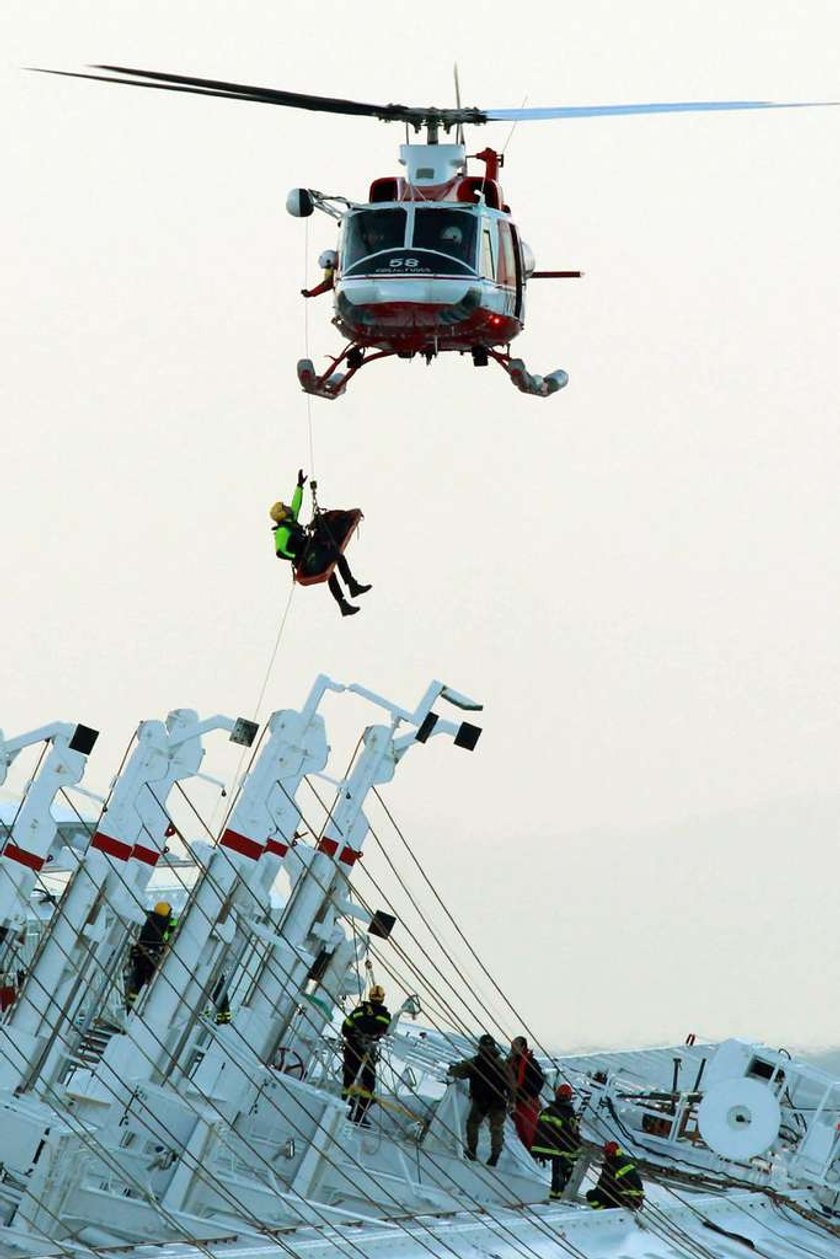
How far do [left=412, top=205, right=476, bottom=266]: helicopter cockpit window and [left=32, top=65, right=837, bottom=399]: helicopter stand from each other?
0.01 meters

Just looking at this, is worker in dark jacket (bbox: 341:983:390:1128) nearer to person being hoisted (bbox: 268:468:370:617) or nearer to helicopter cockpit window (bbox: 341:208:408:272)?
person being hoisted (bbox: 268:468:370:617)

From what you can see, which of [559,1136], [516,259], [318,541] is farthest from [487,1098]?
[516,259]

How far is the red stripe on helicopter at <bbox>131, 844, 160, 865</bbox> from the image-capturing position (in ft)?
91.2

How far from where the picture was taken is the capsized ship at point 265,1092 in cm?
2541

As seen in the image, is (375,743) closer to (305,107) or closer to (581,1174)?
(581,1174)

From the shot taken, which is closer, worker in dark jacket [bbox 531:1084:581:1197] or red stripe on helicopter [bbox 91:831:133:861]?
red stripe on helicopter [bbox 91:831:133:861]

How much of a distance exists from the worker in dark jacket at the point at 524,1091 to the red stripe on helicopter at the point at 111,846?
15.2ft

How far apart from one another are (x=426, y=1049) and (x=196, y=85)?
11813mm

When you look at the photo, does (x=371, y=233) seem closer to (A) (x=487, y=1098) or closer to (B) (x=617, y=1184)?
(A) (x=487, y=1098)

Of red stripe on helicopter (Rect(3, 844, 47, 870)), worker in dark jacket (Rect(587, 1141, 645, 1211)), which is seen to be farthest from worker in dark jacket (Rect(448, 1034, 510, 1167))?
red stripe on helicopter (Rect(3, 844, 47, 870))

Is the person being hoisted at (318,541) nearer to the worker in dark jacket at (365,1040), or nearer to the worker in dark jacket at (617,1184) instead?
the worker in dark jacket at (365,1040)

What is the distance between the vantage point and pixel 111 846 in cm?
2755

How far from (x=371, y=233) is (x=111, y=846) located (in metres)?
8.69

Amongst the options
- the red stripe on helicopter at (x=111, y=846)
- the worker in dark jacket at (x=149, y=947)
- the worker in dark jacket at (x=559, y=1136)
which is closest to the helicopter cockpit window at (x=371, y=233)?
the worker in dark jacket at (x=149, y=947)
